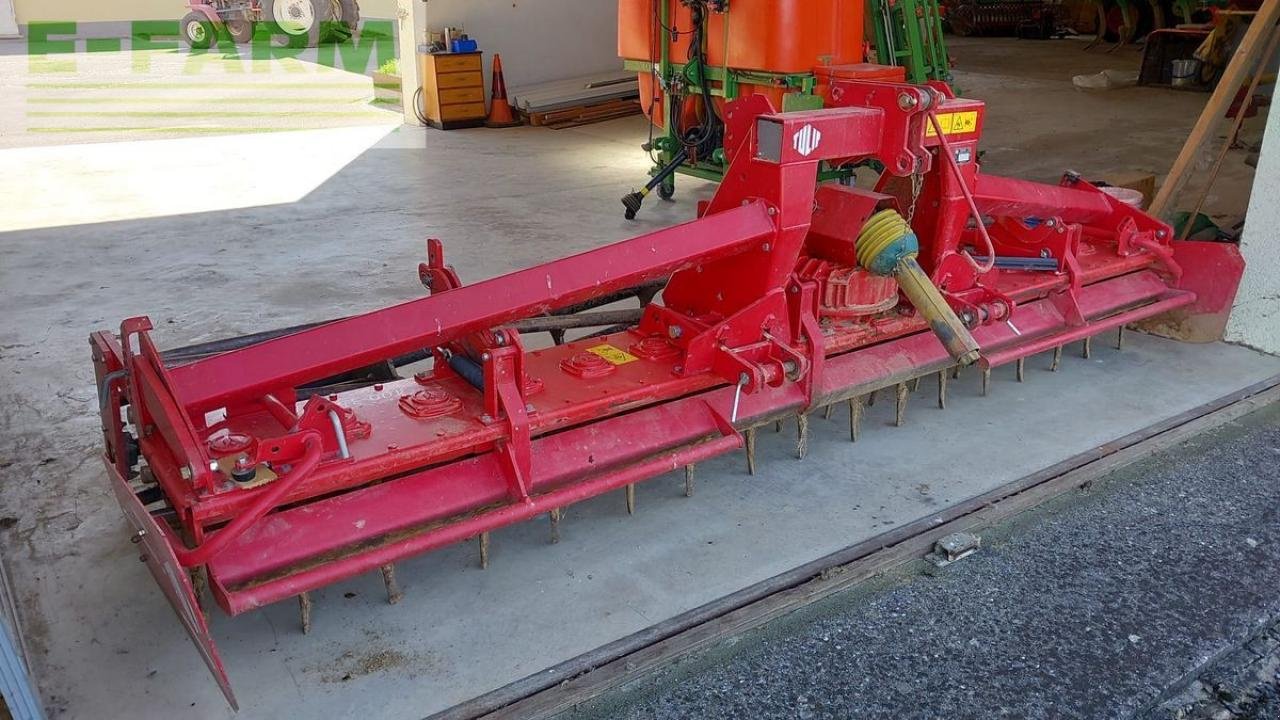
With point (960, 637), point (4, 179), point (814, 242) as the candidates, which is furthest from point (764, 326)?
point (4, 179)

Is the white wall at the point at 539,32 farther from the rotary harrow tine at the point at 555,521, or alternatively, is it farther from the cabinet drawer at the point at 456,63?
the rotary harrow tine at the point at 555,521

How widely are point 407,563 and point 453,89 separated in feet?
26.8

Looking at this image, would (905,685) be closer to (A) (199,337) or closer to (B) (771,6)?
(A) (199,337)

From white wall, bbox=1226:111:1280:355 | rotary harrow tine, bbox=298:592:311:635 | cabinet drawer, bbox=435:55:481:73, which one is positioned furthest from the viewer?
cabinet drawer, bbox=435:55:481:73

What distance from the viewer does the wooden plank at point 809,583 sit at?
2201mm

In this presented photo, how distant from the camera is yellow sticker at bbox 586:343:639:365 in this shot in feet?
9.79

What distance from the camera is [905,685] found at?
2275mm

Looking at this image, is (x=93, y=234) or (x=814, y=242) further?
(x=93, y=234)

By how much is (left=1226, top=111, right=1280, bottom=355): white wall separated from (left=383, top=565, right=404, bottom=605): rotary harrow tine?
3551 mm

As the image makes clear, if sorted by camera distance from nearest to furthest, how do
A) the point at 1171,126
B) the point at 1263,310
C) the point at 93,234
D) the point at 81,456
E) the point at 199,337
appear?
the point at 81,456 < the point at 1263,310 < the point at 199,337 < the point at 93,234 < the point at 1171,126

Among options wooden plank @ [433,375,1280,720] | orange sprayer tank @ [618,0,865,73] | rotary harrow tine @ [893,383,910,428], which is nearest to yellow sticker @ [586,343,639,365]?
wooden plank @ [433,375,1280,720]

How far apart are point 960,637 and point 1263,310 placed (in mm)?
2558

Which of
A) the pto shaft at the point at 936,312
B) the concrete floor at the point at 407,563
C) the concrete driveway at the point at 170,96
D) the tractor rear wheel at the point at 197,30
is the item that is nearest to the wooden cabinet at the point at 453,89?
the concrete driveway at the point at 170,96

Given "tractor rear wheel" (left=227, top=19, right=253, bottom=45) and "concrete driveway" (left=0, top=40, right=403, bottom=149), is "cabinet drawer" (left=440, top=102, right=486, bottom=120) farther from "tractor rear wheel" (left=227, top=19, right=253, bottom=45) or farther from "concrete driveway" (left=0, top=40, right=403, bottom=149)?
"tractor rear wheel" (left=227, top=19, right=253, bottom=45)
